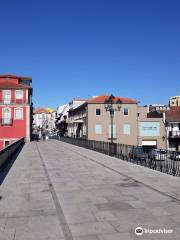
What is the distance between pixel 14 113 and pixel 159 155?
146 feet

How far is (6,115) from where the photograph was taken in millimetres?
56562

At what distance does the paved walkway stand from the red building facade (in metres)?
44.0

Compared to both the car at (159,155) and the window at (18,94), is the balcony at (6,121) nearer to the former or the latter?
the window at (18,94)

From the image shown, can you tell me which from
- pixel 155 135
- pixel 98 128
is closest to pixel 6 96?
pixel 98 128

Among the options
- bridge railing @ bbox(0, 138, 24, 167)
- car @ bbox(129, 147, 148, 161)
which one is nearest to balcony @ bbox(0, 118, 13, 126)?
bridge railing @ bbox(0, 138, 24, 167)

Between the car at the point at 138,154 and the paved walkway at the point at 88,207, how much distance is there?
3.44 m

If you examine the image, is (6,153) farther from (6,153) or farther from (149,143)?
(149,143)

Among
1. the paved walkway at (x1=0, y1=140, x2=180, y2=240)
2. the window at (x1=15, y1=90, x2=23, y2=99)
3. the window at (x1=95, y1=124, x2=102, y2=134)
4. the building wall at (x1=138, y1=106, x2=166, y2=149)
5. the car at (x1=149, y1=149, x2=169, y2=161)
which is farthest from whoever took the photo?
the building wall at (x1=138, y1=106, x2=166, y2=149)

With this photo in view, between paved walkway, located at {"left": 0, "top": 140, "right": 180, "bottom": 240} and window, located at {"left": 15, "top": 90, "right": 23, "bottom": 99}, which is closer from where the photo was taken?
paved walkway, located at {"left": 0, "top": 140, "right": 180, "bottom": 240}

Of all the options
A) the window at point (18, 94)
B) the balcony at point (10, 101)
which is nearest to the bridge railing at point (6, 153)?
the balcony at point (10, 101)

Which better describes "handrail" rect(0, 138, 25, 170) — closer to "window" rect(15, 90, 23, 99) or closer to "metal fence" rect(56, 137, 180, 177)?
"metal fence" rect(56, 137, 180, 177)

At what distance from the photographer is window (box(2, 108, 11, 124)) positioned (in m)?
56.2

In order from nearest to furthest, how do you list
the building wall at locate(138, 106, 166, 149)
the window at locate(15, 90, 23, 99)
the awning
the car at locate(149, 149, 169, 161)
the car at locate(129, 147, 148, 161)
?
1. the car at locate(149, 149, 169, 161)
2. the car at locate(129, 147, 148, 161)
3. the window at locate(15, 90, 23, 99)
4. the building wall at locate(138, 106, 166, 149)
5. the awning

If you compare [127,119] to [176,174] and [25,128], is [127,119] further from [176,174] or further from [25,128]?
[176,174]
